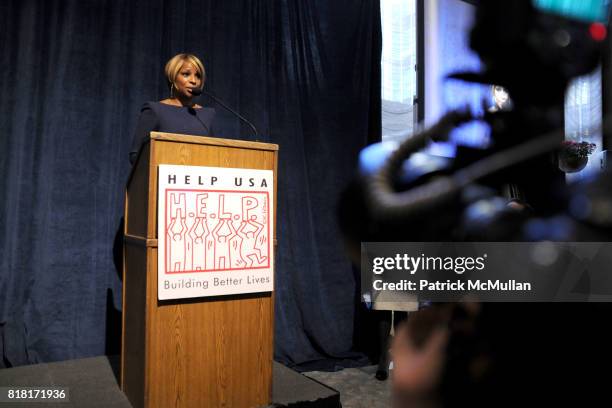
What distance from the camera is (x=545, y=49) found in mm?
344

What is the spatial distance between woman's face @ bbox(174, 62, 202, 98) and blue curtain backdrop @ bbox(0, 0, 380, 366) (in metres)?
0.65

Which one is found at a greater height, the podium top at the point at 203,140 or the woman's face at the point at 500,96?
the podium top at the point at 203,140

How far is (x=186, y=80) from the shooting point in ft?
6.82

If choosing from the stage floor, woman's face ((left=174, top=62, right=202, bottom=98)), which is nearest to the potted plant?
the stage floor

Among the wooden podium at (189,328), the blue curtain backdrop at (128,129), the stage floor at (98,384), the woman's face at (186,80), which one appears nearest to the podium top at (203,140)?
the wooden podium at (189,328)

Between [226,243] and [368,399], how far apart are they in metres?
1.28

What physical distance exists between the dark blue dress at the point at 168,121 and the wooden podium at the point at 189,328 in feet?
1.03

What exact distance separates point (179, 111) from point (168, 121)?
0.27 feet

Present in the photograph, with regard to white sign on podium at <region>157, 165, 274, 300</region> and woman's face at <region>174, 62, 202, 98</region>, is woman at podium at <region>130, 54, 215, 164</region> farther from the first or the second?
white sign on podium at <region>157, 165, 274, 300</region>

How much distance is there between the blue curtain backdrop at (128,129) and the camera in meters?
2.36

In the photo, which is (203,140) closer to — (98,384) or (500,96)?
Answer: (98,384)

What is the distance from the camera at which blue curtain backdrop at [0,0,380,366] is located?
2.36m

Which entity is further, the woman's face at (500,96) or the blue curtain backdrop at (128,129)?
the blue curtain backdrop at (128,129)

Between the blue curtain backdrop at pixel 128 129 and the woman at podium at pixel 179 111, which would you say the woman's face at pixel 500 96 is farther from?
the blue curtain backdrop at pixel 128 129
